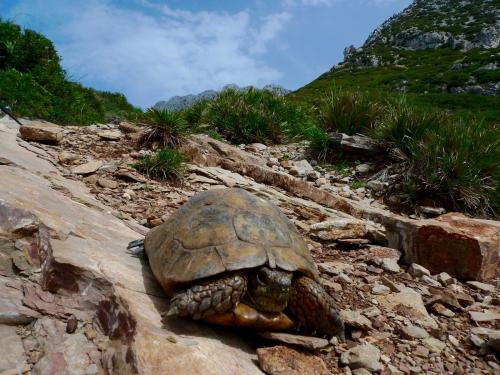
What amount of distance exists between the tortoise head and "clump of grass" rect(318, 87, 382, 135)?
8.27m

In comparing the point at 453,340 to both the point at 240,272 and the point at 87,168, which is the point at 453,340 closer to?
the point at 240,272

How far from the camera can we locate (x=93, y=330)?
8.85 feet

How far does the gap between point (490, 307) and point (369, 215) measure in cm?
289

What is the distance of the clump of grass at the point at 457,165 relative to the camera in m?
7.47

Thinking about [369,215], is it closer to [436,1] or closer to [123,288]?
[123,288]

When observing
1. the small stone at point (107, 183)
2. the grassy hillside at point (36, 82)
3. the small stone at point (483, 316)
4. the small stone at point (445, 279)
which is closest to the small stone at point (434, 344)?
the small stone at point (483, 316)

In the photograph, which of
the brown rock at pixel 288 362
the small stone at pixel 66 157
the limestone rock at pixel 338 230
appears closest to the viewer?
the brown rock at pixel 288 362

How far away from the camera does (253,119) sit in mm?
11695

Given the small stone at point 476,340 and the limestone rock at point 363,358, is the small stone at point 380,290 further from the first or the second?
the limestone rock at point 363,358

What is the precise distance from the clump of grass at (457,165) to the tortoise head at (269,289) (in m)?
5.48

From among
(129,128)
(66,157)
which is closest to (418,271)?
(66,157)

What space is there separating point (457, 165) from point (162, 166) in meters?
5.14

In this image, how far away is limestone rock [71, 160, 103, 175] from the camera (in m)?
6.55

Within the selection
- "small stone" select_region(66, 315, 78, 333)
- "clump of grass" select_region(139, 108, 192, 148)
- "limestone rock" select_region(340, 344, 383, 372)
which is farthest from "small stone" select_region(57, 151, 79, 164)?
"limestone rock" select_region(340, 344, 383, 372)
